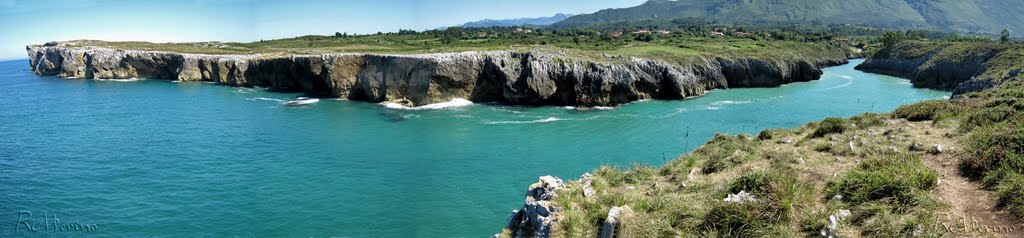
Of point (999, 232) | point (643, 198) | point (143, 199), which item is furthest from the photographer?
point (143, 199)

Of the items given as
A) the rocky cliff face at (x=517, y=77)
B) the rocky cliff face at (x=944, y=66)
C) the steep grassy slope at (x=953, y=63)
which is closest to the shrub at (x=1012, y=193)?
the steep grassy slope at (x=953, y=63)

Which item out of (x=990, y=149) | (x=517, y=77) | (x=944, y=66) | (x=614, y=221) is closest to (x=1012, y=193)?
(x=990, y=149)

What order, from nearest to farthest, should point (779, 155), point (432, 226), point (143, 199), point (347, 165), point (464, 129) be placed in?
point (779, 155) → point (432, 226) → point (143, 199) → point (347, 165) → point (464, 129)

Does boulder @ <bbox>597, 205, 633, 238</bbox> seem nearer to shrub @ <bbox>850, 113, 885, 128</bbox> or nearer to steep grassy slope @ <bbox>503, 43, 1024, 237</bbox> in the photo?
steep grassy slope @ <bbox>503, 43, 1024, 237</bbox>

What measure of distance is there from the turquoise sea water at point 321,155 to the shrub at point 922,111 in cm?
1082

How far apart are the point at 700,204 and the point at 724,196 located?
2.32ft

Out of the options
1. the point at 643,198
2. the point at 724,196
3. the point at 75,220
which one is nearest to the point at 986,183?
the point at 724,196

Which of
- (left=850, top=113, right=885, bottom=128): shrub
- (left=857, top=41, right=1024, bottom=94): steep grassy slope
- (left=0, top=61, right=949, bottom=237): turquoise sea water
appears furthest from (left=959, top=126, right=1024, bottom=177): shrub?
(left=857, top=41, right=1024, bottom=94): steep grassy slope

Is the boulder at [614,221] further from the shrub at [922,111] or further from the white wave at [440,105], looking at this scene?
the white wave at [440,105]

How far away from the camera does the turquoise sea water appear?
2180 centimetres

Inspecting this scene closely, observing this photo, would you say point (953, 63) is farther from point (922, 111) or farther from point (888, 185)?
point (888, 185)

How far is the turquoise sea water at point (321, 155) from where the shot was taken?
21797 mm

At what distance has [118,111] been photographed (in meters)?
53.2

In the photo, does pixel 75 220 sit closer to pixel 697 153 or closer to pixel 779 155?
pixel 697 153
